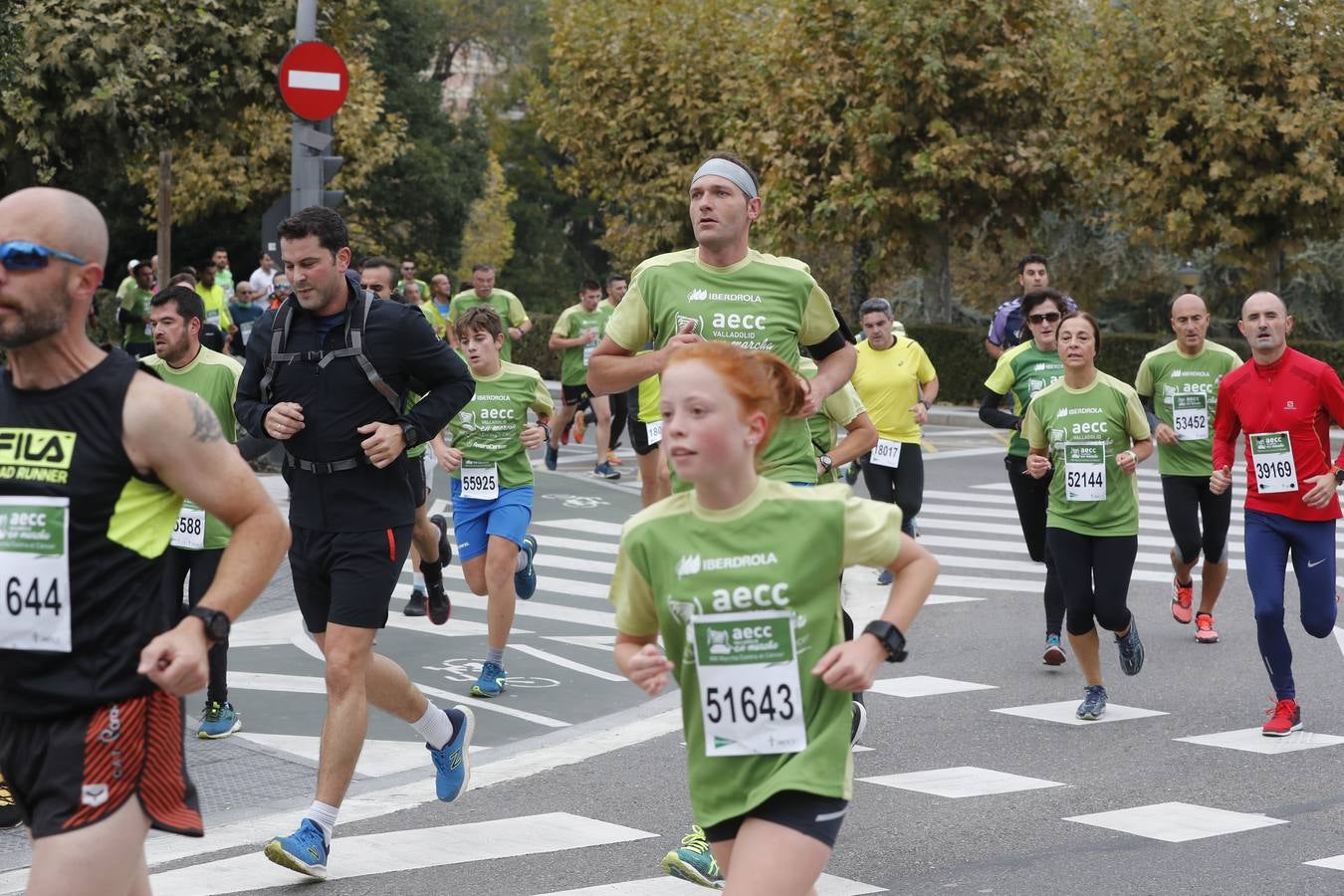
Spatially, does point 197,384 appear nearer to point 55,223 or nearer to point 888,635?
point 55,223

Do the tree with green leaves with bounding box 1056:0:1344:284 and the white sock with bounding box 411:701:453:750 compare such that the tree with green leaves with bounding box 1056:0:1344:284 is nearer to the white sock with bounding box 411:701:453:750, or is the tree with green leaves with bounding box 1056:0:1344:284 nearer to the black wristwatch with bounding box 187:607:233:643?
the white sock with bounding box 411:701:453:750

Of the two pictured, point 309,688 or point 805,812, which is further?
point 309,688

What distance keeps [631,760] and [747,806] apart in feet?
13.1

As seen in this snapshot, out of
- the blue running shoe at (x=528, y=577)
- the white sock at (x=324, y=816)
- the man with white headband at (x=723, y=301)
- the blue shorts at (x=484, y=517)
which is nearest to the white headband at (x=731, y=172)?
the man with white headband at (x=723, y=301)

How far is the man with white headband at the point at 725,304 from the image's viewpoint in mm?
6414

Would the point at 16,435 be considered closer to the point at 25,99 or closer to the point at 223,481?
the point at 223,481

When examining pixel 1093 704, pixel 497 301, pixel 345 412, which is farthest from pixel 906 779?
pixel 497 301

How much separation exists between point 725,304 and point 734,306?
3 centimetres

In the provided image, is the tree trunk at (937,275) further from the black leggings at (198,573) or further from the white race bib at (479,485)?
the black leggings at (198,573)

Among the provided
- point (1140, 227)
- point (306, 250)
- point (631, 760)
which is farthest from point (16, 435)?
point (1140, 227)

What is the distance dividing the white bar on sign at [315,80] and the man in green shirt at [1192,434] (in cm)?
633

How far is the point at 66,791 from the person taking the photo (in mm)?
3809

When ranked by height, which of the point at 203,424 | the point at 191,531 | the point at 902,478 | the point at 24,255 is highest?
the point at 24,255

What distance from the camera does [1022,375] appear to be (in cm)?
1134
